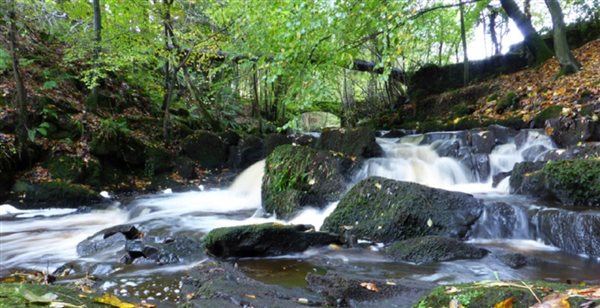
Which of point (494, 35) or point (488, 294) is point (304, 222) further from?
point (494, 35)

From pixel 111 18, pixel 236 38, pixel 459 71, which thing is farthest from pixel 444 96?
pixel 111 18

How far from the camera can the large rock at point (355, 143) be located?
10.2 metres

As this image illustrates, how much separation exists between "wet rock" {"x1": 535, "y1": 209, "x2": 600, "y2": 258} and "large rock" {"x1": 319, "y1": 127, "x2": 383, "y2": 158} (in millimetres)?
5194

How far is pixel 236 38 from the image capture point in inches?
473

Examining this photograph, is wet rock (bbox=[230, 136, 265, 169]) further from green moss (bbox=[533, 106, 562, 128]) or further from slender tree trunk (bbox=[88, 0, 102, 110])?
green moss (bbox=[533, 106, 562, 128])

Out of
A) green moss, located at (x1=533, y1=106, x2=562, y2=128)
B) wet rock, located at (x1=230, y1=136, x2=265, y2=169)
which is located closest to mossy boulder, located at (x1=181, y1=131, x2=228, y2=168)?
wet rock, located at (x1=230, y1=136, x2=265, y2=169)

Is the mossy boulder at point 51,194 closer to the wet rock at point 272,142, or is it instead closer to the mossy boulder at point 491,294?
the wet rock at point 272,142

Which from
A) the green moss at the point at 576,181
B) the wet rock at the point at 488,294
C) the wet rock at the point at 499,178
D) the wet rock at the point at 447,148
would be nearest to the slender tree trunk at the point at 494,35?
the wet rock at the point at 447,148

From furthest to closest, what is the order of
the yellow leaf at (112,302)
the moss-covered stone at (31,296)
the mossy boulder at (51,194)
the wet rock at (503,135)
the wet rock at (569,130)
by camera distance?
the wet rock at (503,135)
the mossy boulder at (51,194)
the wet rock at (569,130)
the yellow leaf at (112,302)
the moss-covered stone at (31,296)

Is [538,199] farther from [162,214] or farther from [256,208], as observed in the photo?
[162,214]

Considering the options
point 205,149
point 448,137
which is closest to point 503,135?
point 448,137

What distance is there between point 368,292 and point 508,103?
1186 centimetres

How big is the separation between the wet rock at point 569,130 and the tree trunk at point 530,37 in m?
6.79

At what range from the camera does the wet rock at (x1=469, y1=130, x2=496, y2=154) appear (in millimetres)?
9798
